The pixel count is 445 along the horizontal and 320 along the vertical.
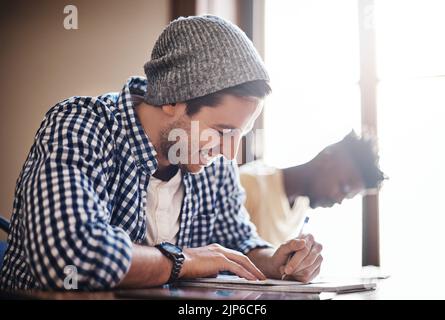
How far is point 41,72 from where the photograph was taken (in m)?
2.05

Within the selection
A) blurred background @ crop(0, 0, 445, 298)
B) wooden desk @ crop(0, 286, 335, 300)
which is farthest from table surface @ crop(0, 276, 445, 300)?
blurred background @ crop(0, 0, 445, 298)

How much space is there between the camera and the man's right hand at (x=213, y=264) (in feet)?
3.16

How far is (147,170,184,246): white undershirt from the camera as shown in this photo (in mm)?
1188

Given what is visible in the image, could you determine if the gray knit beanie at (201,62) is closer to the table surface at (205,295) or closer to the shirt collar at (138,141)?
the shirt collar at (138,141)

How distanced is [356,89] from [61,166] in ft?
6.71

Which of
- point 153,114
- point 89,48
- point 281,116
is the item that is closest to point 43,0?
point 89,48

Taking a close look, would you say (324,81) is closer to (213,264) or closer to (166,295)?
(213,264)

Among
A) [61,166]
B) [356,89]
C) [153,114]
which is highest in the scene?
[356,89]

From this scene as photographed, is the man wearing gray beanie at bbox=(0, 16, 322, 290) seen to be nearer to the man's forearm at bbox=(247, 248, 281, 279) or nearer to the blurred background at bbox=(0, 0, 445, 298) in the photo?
the man's forearm at bbox=(247, 248, 281, 279)

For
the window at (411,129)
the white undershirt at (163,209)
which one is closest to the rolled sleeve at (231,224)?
the white undershirt at (163,209)

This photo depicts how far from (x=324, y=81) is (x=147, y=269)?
209 cm

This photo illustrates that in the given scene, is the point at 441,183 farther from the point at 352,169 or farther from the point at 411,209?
the point at 352,169

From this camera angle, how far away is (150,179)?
1.19 metres

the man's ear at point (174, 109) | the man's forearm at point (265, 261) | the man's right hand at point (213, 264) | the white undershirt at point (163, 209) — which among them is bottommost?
the man's forearm at point (265, 261)
